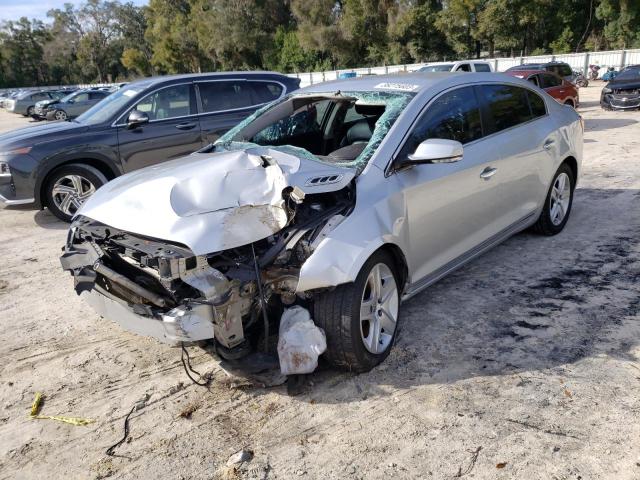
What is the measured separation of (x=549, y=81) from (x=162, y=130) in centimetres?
1186

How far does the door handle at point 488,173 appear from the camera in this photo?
4.26m

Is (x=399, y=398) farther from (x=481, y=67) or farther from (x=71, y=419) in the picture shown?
(x=481, y=67)

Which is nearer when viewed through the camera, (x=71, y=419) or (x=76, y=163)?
(x=71, y=419)

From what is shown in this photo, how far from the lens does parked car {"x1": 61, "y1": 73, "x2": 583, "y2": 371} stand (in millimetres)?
2943

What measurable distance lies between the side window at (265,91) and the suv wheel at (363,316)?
19.0 ft

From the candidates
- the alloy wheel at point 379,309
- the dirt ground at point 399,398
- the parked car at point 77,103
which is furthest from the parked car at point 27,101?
the alloy wheel at point 379,309

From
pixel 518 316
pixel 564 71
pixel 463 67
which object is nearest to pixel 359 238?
pixel 518 316

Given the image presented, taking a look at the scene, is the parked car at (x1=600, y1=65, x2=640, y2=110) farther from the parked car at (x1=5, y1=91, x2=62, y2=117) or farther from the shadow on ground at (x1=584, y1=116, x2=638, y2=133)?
the parked car at (x1=5, y1=91, x2=62, y2=117)

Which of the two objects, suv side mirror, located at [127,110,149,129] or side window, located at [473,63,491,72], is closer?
suv side mirror, located at [127,110,149,129]

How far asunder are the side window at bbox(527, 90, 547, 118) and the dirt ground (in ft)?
5.14

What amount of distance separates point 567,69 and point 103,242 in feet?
69.6

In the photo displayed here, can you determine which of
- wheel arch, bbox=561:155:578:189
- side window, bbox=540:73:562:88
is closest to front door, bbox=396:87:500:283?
wheel arch, bbox=561:155:578:189

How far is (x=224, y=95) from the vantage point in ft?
27.1

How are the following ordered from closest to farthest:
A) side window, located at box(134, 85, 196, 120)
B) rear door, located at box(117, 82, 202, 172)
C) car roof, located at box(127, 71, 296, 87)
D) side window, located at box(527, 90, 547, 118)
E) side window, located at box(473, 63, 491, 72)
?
side window, located at box(527, 90, 547, 118)
rear door, located at box(117, 82, 202, 172)
side window, located at box(134, 85, 196, 120)
car roof, located at box(127, 71, 296, 87)
side window, located at box(473, 63, 491, 72)
